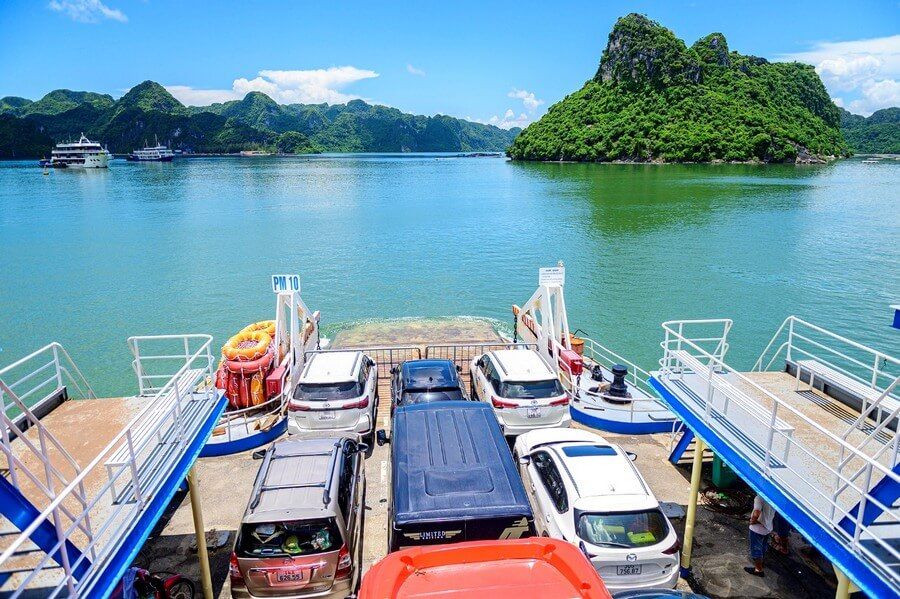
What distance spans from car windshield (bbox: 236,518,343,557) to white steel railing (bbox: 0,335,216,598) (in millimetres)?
1210

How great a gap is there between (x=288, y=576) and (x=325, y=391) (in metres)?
4.79

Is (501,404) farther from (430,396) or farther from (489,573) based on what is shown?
(489,573)

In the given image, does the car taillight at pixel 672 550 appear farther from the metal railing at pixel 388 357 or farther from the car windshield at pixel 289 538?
the metal railing at pixel 388 357

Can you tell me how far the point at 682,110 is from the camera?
138875 millimetres

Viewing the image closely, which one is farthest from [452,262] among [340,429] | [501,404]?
[340,429]

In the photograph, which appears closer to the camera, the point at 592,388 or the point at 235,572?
the point at 235,572

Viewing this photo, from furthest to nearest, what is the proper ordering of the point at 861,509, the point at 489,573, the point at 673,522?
the point at 673,522 < the point at 861,509 < the point at 489,573

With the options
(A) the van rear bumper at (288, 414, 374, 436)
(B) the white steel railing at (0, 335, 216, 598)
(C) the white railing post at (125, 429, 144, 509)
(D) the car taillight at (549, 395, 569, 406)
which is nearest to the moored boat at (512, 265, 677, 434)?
(D) the car taillight at (549, 395, 569, 406)

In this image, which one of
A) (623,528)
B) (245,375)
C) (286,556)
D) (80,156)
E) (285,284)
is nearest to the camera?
(286,556)

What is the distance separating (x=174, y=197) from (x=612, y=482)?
85.9 metres

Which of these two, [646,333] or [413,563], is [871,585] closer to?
[413,563]

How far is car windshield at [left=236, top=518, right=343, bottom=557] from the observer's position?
251 inches

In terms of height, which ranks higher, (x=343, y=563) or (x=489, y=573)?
(x=489, y=573)

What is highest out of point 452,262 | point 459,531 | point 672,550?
point 459,531
